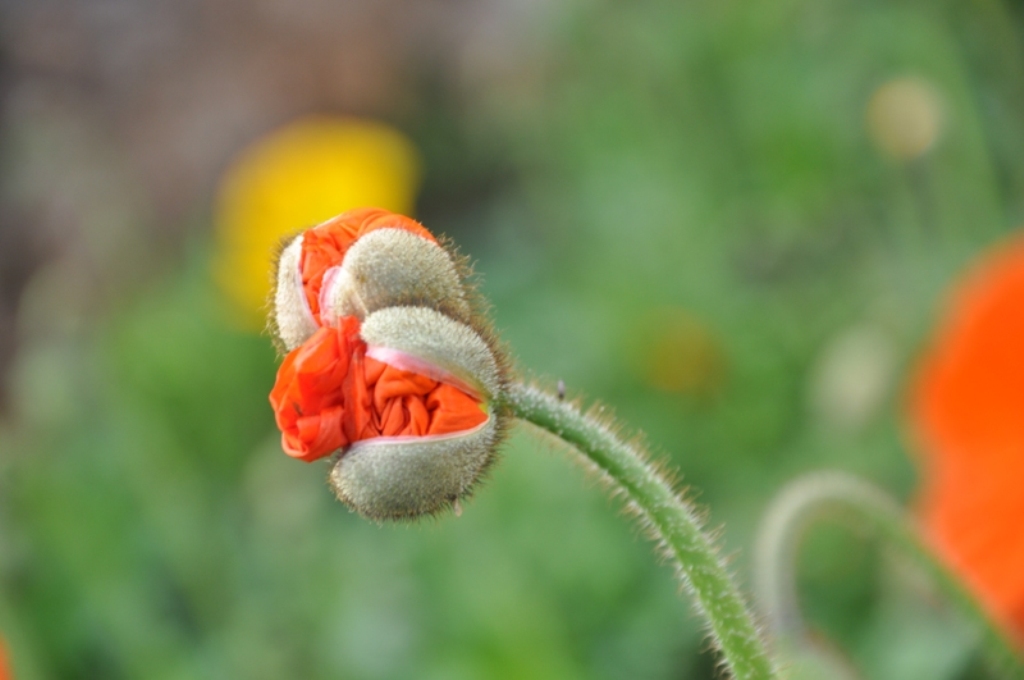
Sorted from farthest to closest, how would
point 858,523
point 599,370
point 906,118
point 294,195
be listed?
point 294,195
point 599,370
point 906,118
point 858,523

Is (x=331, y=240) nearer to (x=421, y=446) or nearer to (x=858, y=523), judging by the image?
(x=421, y=446)

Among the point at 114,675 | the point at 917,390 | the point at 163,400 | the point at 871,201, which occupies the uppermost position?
the point at 163,400

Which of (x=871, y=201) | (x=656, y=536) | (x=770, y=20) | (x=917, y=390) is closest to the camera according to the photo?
(x=656, y=536)

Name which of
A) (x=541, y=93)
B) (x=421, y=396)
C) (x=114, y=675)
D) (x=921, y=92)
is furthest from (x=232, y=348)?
(x=421, y=396)

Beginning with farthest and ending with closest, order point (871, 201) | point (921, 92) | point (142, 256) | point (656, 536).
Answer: point (142, 256)
point (871, 201)
point (921, 92)
point (656, 536)

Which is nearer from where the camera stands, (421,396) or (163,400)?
(421,396)

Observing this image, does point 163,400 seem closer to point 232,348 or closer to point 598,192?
point 232,348

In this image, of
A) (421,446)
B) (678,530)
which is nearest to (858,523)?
(678,530)
